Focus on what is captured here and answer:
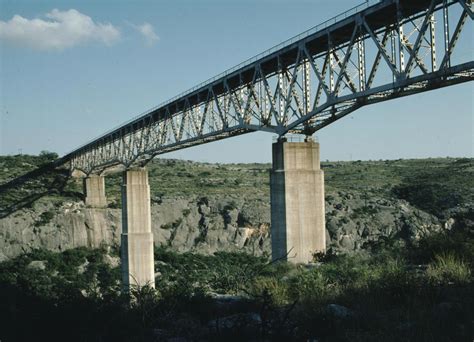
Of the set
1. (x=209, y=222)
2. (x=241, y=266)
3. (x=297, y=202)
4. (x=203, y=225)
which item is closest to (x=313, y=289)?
(x=297, y=202)

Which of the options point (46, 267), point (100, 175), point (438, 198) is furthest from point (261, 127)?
point (438, 198)

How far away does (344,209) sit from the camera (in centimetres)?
6319

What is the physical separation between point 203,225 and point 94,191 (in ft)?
47.6

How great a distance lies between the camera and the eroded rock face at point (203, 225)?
57.2 m

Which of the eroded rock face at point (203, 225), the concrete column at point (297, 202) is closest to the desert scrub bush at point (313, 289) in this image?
the concrete column at point (297, 202)

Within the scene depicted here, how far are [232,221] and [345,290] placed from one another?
1999 inches

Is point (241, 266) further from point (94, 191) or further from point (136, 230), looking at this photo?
point (94, 191)

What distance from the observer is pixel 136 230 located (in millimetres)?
44812

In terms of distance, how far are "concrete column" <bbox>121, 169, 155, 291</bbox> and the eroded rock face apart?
1373 cm

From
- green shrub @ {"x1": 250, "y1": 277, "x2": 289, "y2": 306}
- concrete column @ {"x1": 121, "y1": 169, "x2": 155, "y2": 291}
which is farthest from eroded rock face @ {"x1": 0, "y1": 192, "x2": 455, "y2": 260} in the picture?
green shrub @ {"x1": 250, "y1": 277, "x2": 289, "y2": 306}

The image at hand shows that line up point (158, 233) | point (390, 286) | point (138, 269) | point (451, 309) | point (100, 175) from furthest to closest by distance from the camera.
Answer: point (100, 175) → point (158, 233) → point (138, 269) → point (390, 286) → point (451, 309)

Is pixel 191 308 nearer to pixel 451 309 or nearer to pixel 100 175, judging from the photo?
pixel 451 309

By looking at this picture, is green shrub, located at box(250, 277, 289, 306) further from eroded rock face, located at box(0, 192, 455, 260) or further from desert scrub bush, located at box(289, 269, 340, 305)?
eroded rock face, located at box(0, 192, 455, 260)

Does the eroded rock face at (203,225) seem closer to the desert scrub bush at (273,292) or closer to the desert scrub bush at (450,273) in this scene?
the desert scrub bush at (450,273)
